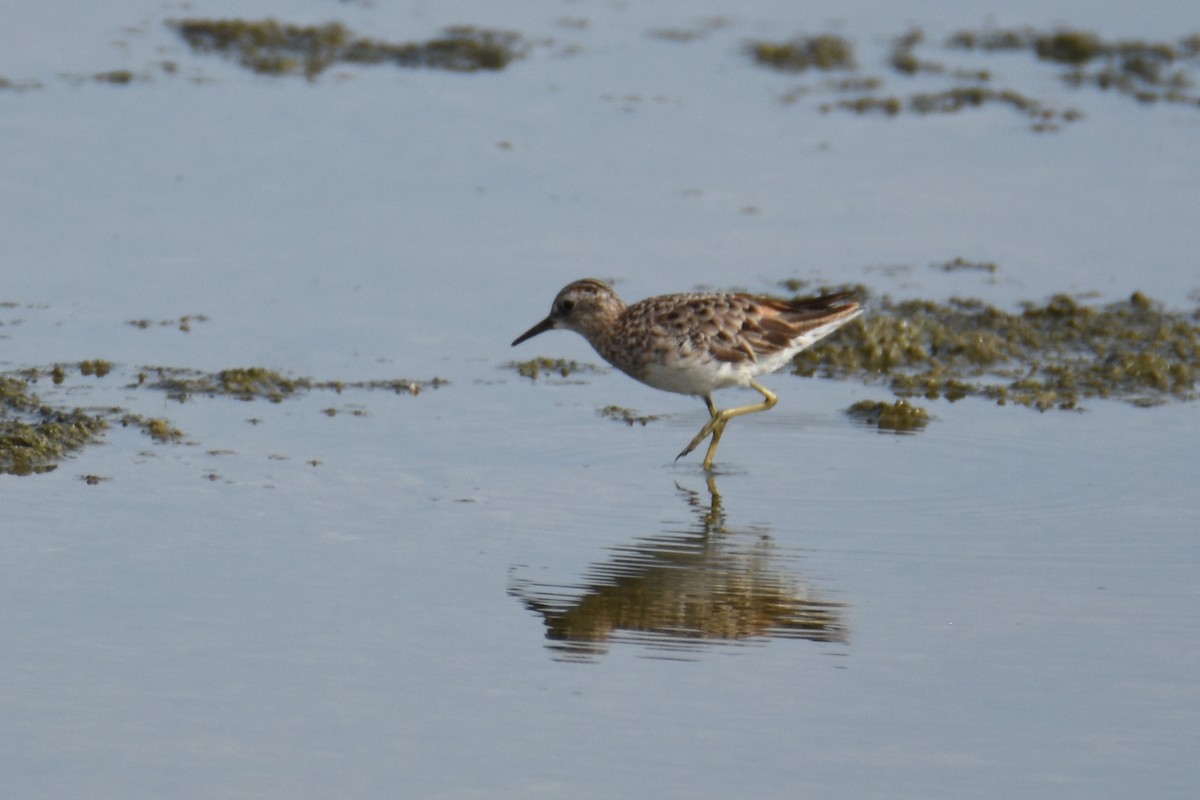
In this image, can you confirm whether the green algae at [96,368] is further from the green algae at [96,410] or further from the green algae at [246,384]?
the green algae at [246,384]

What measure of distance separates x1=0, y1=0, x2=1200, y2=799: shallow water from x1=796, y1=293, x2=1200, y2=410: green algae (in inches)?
9.6

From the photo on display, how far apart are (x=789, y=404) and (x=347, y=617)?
379 centimetres

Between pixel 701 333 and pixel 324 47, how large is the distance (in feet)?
24.8

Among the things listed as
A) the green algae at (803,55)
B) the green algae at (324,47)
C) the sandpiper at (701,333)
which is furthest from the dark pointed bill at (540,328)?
the green algae at (803,55)

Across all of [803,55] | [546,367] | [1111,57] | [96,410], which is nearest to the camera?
[96,410]

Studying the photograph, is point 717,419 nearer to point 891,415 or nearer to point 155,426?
point 891,415

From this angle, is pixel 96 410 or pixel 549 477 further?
pixel 96 410

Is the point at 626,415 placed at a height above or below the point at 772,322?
below

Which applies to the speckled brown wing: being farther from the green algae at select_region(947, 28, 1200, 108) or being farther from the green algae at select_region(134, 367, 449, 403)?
the green algae at select_region(947, 28, 1200, 108)

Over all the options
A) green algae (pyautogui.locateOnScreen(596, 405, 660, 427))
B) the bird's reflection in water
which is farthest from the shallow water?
green algae (pyautogui.locateOnScreen(596, 405, 660, 427))

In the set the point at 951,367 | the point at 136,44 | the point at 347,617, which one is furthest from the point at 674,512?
the point at 136,44

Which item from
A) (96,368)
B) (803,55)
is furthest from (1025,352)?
(803,55)

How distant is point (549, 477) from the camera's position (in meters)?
8.95

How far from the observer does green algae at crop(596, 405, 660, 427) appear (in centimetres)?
1005
